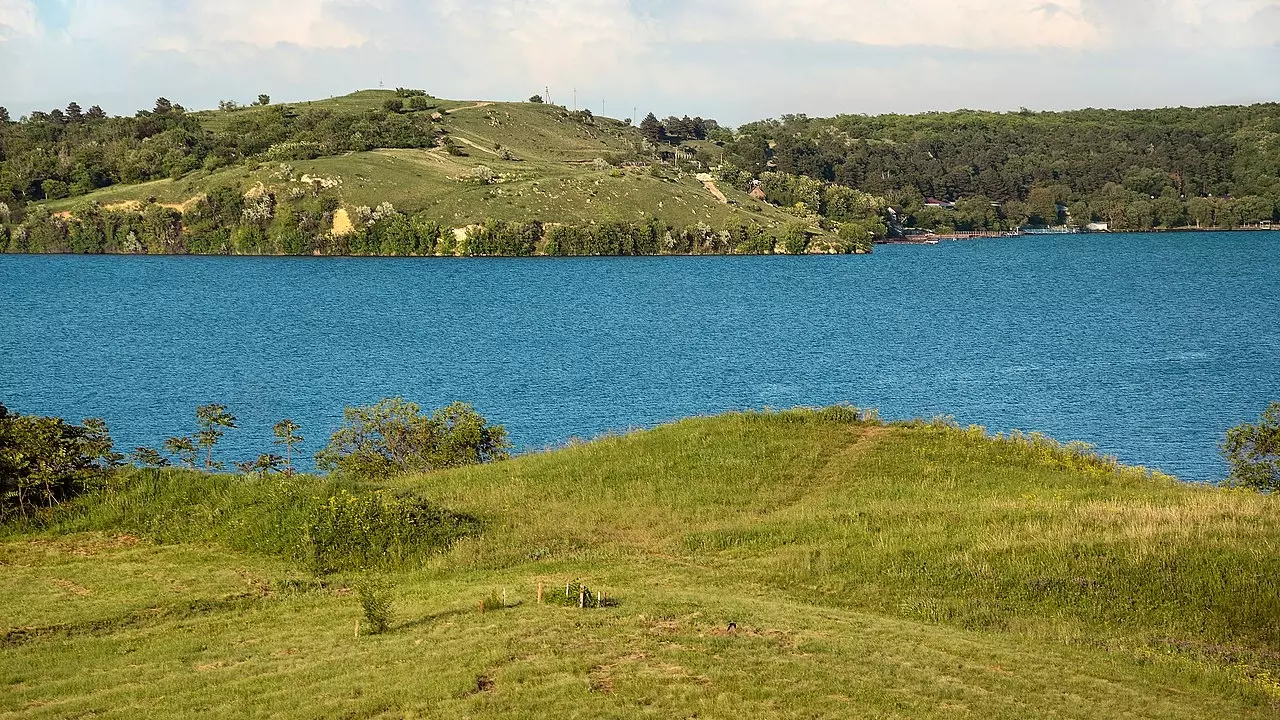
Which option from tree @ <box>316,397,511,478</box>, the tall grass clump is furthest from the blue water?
the tall grass clump

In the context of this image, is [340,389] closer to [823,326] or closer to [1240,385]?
[823,326]

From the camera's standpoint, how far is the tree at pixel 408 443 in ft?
169

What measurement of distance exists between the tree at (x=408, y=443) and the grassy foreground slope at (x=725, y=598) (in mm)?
7163

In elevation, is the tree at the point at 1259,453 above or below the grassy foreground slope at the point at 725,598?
below

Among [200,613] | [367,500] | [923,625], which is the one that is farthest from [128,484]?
[923,625]

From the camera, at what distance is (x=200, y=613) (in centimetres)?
2988

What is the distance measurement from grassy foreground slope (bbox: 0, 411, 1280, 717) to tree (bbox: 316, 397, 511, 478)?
7.16 m

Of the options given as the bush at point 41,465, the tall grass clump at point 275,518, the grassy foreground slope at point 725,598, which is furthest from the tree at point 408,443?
the bush at point 41,465

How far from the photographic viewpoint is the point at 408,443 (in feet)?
171

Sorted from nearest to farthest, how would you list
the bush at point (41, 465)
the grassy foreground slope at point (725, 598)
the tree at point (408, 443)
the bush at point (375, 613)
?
the grassy foreground slope at point (725, 598)
the bush at point (375, 613)
the bush at point (41, 465)
the tree at point (408, 443)

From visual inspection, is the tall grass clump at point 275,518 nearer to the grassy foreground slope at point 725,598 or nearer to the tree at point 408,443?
the grassy foreground slope at point 725,598

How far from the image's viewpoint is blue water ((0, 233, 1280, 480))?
265 ft

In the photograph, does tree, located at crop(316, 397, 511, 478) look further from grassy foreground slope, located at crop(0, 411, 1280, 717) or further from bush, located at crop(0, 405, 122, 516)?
bush, located at crop(0, 405, 122, 516)

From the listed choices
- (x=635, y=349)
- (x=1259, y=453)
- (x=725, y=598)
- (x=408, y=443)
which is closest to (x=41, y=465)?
(x=408, y=443)
